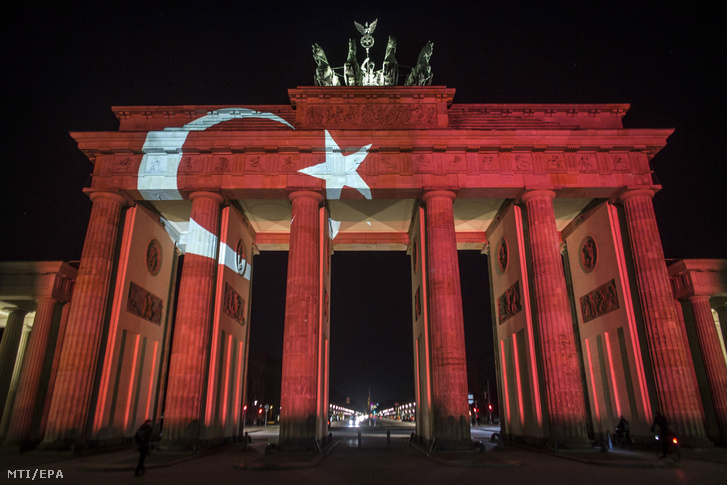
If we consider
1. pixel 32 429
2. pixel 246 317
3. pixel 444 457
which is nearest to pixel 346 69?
pixel 246 317

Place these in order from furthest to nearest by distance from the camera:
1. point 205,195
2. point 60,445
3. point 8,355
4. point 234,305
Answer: point 8,355
point 234,305
point 205,195
point 60,445

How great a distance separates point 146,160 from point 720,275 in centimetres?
2819

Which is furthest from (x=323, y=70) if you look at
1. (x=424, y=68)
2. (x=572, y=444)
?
(x=572, y=444)

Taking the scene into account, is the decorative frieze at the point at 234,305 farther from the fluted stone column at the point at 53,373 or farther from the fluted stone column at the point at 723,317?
the fluted stone column at the point at 723,317

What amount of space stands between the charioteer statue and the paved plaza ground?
16.8 meters

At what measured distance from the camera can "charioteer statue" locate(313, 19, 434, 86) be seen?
22156 millimetres

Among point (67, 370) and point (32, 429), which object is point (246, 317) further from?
point (32, 429)

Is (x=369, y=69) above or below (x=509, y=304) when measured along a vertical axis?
above

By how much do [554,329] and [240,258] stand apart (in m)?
15.1

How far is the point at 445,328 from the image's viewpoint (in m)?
17.8

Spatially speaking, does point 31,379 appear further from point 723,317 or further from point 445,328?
point 723,317

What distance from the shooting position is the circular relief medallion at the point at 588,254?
2182 cm

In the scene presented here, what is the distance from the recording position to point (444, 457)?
1493cm

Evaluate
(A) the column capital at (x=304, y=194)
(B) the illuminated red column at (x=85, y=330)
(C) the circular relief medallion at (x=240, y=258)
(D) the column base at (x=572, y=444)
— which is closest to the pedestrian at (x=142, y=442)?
(B) the illuminated red column at (x=85, y=330)
